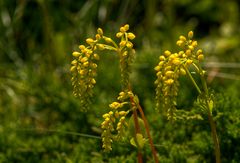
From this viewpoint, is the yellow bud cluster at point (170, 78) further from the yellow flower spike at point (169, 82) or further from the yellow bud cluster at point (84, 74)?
the yellow bud cluster at point (84, 74)

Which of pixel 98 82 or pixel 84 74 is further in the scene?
pixel 98 82

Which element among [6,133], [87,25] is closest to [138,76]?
[87,25]

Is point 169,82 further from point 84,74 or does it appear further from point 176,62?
point 84,74

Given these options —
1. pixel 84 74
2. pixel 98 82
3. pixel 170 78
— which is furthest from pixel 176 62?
pixel 98 82

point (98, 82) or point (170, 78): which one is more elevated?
point (98, 82)

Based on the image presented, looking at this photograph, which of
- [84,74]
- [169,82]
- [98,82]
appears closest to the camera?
[169,82]

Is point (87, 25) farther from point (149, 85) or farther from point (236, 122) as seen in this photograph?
point (236, 122)

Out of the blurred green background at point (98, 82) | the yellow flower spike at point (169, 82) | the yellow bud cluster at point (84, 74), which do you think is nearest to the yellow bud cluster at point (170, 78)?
the yellow flower spike at point (169, 82)

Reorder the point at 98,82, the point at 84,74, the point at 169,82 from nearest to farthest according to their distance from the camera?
the point at 169,82
the point at 84,74
the point at 98,82

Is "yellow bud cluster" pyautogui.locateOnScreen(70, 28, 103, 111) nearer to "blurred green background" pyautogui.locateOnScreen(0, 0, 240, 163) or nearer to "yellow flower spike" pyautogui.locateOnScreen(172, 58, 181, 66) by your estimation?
"yellow flower spike" pyautogui.locateOnScreen(172, 58, 181, 66)
